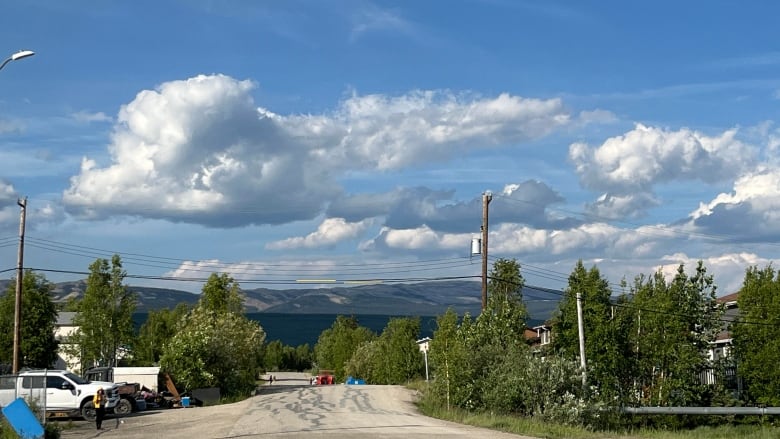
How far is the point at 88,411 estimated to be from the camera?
3719cm

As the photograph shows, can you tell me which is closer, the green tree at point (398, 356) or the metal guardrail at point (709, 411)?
the metal guardrail at point (709, 411)

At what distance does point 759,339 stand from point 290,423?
2524cm

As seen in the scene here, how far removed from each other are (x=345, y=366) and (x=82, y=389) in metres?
66.0

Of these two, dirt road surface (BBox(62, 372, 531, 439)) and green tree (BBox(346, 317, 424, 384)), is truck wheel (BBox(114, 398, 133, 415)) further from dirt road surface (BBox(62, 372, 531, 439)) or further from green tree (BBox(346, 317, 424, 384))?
green tree (BBox(346, 317, 424, 384))

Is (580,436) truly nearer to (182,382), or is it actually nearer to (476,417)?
(476,417)

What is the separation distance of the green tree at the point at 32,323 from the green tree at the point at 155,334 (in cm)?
1133

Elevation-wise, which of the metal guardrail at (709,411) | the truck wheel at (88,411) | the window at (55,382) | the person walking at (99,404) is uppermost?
the window at (55,382)

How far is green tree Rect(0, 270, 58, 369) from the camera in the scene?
58.5m

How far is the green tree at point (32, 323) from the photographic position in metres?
58.5

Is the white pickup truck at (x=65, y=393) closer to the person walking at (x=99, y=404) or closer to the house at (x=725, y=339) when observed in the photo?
the person walking at (x=99, y=404)

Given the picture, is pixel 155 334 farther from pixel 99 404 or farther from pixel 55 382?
pixel 99 404

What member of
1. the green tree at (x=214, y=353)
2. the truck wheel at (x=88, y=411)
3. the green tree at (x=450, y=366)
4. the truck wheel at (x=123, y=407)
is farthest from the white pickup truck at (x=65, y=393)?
the green tree at (x=450, y=366)

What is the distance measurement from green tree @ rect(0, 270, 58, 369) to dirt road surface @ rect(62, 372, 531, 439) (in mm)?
19008

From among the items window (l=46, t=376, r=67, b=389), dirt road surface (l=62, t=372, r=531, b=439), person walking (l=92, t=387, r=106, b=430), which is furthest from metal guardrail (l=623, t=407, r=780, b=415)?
window (l=46, t=376, r=67, b=389)
